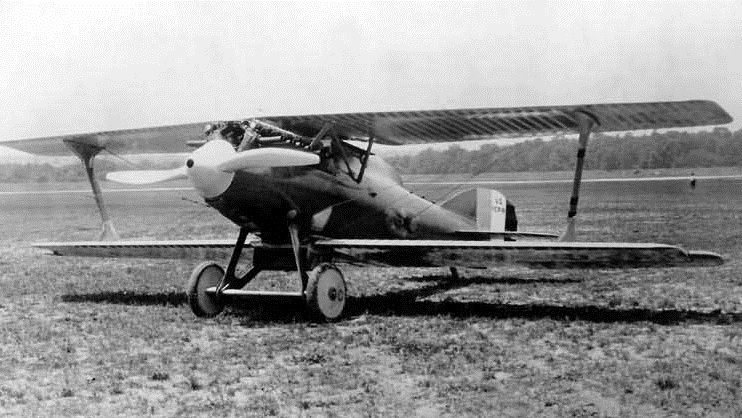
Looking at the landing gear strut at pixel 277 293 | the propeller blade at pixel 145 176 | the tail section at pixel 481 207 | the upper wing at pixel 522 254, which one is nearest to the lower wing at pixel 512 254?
the upper wing at pixel 522 254

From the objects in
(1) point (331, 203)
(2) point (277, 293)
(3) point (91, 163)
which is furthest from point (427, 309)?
(3) point (91, 163)

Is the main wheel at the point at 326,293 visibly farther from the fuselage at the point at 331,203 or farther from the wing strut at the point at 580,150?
the wing strut at the point at 580,150

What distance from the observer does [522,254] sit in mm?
8297

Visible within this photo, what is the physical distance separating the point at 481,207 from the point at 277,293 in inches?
170

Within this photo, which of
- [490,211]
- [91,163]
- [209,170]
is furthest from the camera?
[490,211]

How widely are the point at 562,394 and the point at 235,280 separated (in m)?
4.83

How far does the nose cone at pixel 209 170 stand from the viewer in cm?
796

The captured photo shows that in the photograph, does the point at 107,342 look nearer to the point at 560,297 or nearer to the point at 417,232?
the point at 417,232

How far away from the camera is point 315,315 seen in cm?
838

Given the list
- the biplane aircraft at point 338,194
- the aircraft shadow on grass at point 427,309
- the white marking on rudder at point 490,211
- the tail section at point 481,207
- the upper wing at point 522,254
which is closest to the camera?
the upper wing at point 522,254

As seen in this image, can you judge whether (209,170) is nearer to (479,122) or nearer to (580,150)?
(479,122)

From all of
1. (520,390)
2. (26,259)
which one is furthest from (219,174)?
(26,259)

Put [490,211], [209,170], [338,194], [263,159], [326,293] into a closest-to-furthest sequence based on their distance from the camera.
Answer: [209,170] → [263,159] → [326,293] → [338,194] → [490,211]

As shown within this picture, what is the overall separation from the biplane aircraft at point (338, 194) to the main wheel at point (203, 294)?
0.5 inches
